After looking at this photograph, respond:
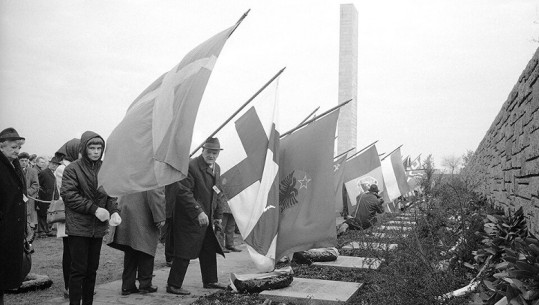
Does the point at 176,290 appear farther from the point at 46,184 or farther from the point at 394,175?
the point at 394,175

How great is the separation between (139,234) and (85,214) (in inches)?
47.0

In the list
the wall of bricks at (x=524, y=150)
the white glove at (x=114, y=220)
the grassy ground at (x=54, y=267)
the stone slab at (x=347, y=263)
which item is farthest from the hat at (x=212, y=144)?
the wall of bricks at (x=524, y=150)

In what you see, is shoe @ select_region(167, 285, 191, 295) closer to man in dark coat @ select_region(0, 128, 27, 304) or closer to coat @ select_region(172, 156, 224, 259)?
coat @ select_region(172, 156, 224, 259)

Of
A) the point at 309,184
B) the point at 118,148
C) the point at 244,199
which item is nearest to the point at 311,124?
the point at 309,184

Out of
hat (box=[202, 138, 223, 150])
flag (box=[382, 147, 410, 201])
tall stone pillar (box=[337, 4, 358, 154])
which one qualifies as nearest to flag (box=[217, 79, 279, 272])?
hat (box=[202, 138, 223, 150])

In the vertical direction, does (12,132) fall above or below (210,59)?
below

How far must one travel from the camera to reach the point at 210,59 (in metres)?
5.24

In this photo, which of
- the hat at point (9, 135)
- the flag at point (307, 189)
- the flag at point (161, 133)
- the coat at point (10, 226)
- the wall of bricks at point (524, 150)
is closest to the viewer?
the wall of bricks at point (524, 150)

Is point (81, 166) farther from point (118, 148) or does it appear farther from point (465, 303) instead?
point (465, 303)

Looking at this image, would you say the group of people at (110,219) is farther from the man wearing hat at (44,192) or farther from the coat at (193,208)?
the man wearing hat at (44,192)

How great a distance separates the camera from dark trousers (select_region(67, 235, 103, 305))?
4.96 m

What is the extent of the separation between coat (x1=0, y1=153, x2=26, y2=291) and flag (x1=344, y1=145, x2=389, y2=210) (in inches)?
368

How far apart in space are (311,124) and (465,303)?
3.02 meters

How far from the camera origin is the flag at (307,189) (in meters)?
6.38
